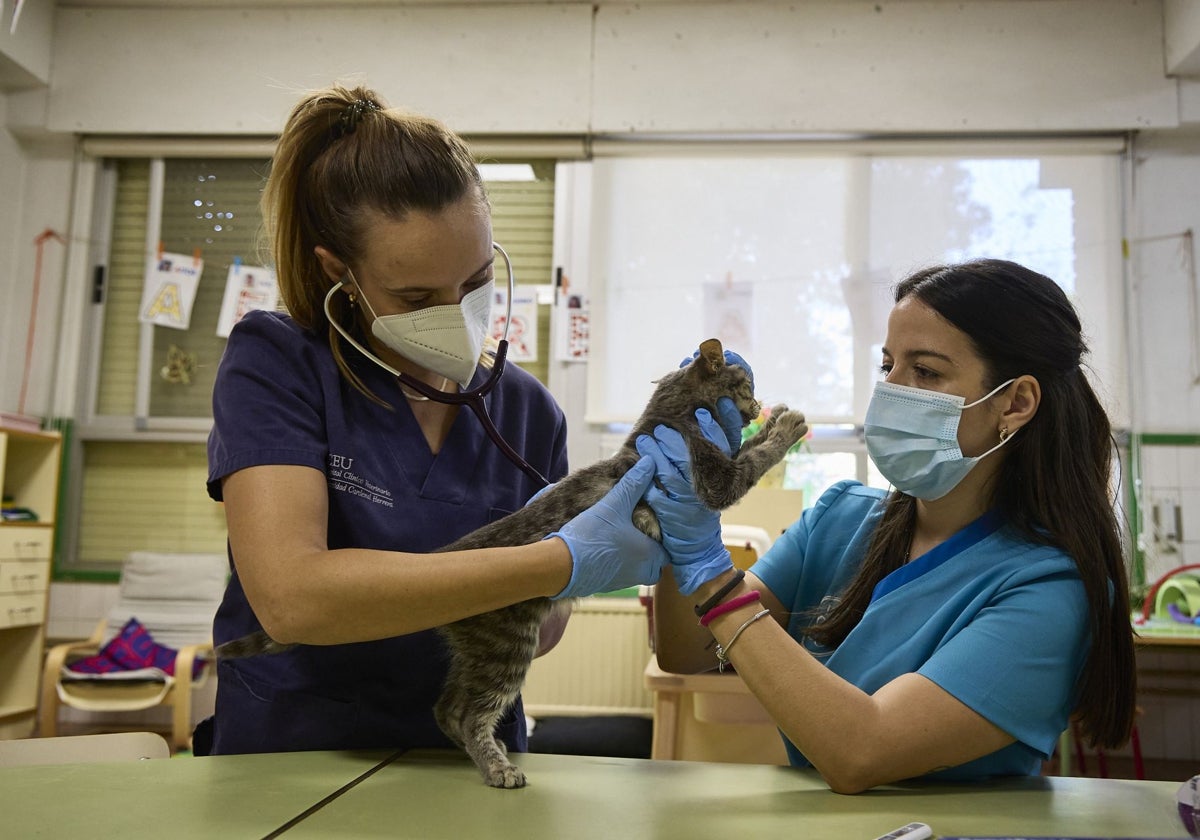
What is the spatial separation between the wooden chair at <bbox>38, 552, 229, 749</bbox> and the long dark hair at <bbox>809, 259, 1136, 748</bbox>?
3.89 m

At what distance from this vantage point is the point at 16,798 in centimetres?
114

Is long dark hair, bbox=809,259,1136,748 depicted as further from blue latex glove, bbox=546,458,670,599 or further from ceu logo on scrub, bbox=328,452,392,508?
ceu logo on scrub, bbox=328,452,392,508

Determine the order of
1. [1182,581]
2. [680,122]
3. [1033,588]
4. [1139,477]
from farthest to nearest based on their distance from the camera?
[680,122] < [1139,477] < [1182,581] < [1033,588]

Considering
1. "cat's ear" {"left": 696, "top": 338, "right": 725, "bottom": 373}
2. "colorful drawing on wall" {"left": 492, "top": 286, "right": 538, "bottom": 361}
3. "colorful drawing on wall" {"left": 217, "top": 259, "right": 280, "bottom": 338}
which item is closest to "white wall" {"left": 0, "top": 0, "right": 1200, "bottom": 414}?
"colorful drawing on wall" {"left": 217, "top": 259, "right": 280, "bottom": 338}

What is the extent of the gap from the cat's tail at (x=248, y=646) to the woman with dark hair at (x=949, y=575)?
0.64 meters

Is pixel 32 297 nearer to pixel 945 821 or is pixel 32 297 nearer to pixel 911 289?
pixel 911 289

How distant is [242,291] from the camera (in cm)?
534

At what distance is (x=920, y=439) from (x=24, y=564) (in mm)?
4747

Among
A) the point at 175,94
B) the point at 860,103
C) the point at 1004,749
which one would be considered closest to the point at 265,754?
the point at 1004,749

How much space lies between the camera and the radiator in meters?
4.68

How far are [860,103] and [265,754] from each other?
4699 mm

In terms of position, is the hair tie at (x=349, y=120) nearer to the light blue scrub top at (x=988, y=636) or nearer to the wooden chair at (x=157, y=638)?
the light blue scrub top at (x=988, y=636)

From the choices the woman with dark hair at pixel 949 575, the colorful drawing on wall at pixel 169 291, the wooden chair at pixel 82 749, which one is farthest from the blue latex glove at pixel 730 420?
the colorful drawing on wall at pixel 169 291

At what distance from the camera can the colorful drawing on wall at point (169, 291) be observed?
533cm
